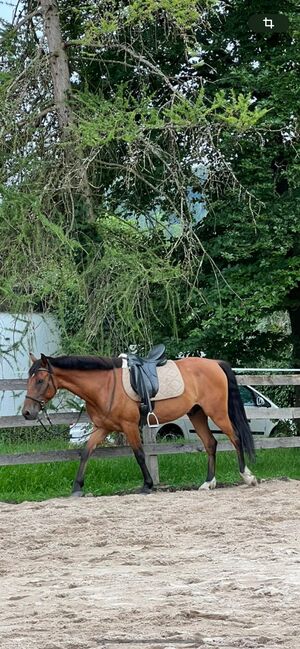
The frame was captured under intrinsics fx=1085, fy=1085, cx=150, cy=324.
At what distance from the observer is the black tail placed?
1274cm

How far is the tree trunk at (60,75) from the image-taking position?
14.6 meters

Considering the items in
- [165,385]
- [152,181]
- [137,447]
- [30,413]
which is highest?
[152,181]

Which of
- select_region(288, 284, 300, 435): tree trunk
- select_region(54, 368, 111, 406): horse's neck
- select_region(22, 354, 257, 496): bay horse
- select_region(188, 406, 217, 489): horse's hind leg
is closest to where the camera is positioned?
select_region(22, 354, 257, 496): bay horse

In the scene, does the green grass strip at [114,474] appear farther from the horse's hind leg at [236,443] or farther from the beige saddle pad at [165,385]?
the beige saddle pad at [165,385]

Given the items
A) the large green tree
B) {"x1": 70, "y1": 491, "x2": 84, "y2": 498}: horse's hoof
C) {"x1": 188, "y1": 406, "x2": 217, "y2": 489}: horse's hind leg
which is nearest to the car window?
the large green tree

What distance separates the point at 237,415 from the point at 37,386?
247cm

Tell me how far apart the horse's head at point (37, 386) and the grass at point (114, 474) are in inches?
41.5

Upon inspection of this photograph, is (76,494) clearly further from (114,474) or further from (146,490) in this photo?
(114,474)

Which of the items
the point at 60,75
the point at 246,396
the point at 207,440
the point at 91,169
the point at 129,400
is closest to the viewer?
the point at 129,400

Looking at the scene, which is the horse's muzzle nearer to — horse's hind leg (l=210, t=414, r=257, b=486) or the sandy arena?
the sandy arena

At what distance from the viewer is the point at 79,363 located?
12.2m

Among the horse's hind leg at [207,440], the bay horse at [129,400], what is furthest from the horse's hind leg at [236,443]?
the horse's hind leg at [207,440]

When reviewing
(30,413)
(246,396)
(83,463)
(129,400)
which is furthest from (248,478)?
(246,396)

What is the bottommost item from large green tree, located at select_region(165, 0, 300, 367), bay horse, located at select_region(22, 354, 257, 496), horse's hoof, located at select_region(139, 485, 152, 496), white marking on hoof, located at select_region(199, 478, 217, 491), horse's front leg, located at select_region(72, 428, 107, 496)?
white marking on hoof, located at select_region(199, 478, 217, 491)
